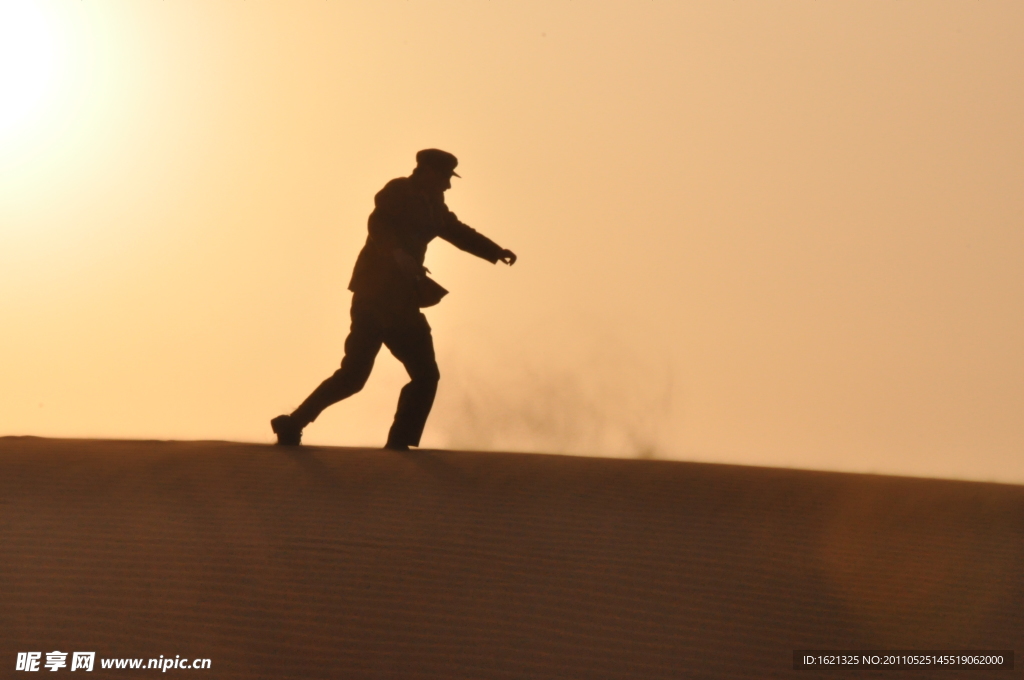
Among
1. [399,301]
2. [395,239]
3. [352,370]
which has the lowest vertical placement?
[352,370]

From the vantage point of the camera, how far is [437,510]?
4.58 metres

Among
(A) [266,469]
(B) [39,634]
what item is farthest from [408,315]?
(B) [39,634]

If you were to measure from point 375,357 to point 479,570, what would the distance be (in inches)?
87.6

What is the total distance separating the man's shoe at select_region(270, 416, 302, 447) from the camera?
6070mm

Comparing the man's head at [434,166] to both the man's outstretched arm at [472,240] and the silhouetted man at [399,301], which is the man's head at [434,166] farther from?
the man's outstretched arm at [472,240]

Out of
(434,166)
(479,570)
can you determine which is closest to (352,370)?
(434,166)

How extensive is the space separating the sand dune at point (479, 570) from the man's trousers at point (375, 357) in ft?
2.05

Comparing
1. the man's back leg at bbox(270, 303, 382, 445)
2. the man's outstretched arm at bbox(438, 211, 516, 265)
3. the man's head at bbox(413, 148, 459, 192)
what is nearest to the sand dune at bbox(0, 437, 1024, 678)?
the man's back leg at bbox(270, 303, 382, 445)

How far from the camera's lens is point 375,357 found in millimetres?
6016

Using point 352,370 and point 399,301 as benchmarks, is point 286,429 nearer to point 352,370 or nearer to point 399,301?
point 352,370

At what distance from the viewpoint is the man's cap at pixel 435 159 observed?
6.08 metres

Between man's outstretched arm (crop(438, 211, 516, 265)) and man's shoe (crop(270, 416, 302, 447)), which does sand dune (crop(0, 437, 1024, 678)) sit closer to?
man's shoe (crop(270, 416, 302, 447))

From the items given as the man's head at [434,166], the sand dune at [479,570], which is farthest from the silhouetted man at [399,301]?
the sand dune at [479,570]

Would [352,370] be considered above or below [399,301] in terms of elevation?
below
